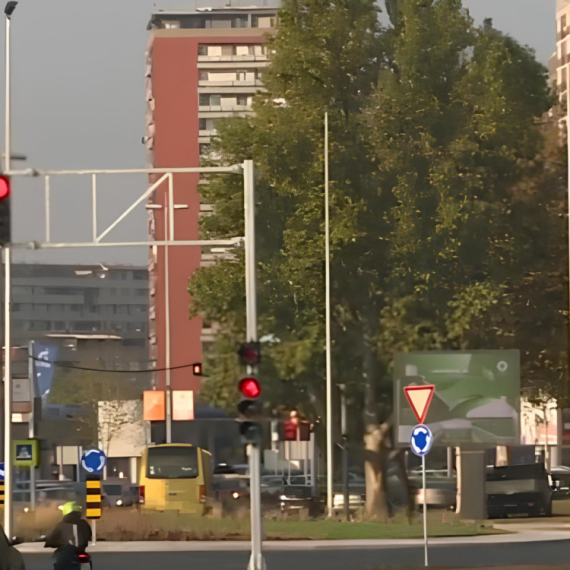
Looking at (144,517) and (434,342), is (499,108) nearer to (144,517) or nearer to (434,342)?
(434,342)

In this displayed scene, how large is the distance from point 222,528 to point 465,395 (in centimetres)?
1049

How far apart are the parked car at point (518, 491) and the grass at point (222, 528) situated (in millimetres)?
2451

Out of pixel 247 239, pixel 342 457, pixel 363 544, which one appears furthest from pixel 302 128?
pixel 247 239

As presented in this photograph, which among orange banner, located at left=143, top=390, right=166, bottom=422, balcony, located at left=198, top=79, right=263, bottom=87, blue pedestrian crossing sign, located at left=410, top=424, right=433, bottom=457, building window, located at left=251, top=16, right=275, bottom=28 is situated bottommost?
blue pedestrian crossing sign, located at left=410, top=424, right=433, bottom=457

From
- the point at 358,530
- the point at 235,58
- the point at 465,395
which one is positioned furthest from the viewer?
the point at 235,58

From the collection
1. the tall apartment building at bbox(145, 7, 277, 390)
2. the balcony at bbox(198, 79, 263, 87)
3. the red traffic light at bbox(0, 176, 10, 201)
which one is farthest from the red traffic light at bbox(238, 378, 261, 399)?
the balcony at bbox(198, 79, 263, 87)

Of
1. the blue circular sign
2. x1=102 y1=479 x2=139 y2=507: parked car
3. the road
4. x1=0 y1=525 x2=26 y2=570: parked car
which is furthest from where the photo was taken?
x1=102 y1=479 x2=139 y2=507: parked car

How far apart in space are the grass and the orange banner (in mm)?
14040

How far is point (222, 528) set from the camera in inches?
1634

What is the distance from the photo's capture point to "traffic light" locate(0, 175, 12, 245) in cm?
2230

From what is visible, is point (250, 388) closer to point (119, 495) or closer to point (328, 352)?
point (328, 352)

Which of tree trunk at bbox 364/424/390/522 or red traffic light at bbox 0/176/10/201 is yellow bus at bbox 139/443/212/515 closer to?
tree trunk at bbox 364/424/390/522

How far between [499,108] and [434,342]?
6.82 m

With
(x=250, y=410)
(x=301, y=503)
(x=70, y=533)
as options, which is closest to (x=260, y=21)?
(x=301, y=503)
